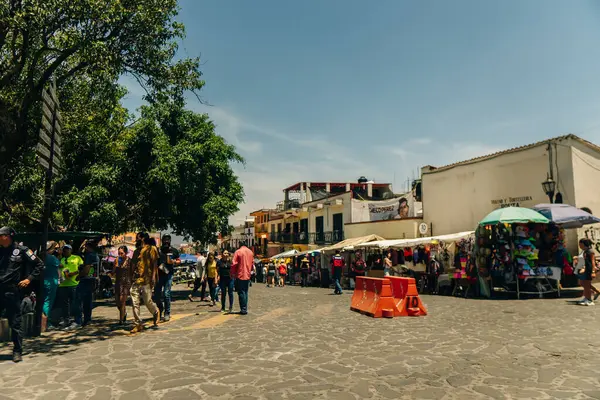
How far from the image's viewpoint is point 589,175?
18.5 m

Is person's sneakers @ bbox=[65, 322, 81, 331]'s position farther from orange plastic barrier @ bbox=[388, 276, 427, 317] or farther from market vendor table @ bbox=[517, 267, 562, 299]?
market vendor table @ bbox=[517, 267, 562, 299]

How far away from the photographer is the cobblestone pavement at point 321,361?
4.82m

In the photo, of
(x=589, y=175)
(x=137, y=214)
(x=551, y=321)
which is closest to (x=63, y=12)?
(x=137, y=214)

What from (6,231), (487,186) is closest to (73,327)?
(6,231)

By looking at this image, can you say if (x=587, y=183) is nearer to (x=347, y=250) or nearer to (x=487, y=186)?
(x=487, y=186)

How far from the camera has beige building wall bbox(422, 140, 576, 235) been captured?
18819mm

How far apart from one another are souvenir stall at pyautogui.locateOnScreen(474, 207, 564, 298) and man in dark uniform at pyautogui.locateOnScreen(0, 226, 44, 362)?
12.7 meters

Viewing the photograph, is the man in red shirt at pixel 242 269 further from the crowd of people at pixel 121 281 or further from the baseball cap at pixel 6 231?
the baseball cap at pixel 6 231

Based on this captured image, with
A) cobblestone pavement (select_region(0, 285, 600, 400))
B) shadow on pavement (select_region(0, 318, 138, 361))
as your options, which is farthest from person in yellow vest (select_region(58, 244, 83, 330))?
cobblestone pavement (select_region(0, 285, 600, 400))

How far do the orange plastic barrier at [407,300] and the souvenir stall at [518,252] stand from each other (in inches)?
194

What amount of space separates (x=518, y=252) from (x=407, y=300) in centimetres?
585

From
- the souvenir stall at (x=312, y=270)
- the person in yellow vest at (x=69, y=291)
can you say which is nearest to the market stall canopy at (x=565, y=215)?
the person in yellow vest at (x=69, y=291)

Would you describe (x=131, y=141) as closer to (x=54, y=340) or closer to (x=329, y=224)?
(x=54, y=340)

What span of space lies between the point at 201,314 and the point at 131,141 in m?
7.85
